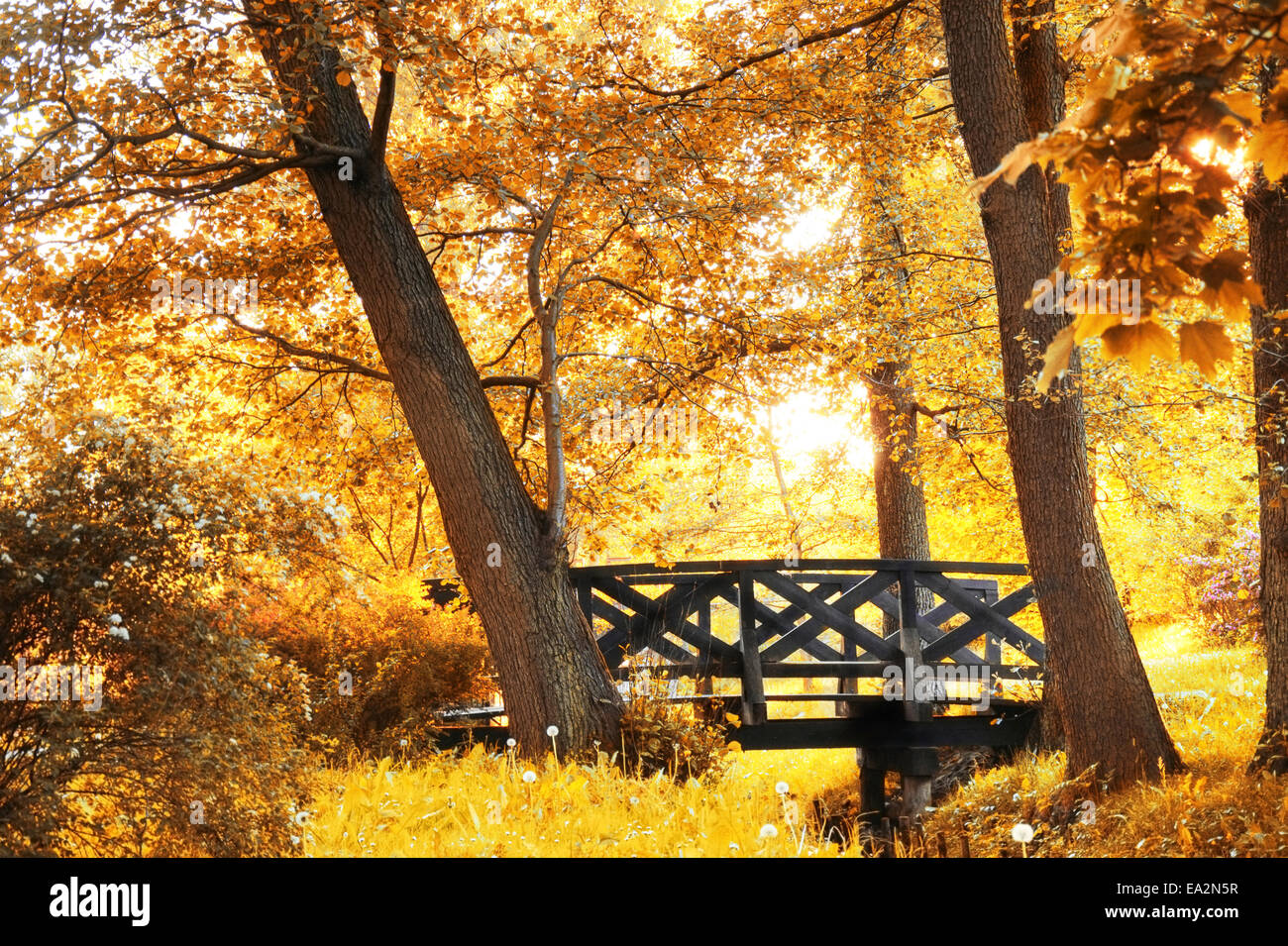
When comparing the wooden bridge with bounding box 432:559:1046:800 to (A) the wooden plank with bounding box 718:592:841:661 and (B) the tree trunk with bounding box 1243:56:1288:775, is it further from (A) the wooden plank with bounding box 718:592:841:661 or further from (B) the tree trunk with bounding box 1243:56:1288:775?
(B) the tree trunk with bounding box 1243:56:1288:775

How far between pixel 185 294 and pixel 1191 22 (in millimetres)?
7413

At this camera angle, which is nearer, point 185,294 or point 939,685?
point 185,294

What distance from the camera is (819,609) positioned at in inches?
368

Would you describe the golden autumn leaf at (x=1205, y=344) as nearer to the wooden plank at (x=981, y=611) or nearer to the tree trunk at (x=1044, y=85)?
the tree trunk at (x=1044, y=85)

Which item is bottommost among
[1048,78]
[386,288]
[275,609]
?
[275,609]

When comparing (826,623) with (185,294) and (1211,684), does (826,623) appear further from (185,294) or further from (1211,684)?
(185,294)

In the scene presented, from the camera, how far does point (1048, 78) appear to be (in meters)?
7.55

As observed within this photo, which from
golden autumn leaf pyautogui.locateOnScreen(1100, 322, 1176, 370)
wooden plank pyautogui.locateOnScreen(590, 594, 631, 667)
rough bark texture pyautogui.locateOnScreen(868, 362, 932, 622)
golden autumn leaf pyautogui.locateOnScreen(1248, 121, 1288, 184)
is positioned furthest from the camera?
rough bark texture pyautogui.locateOnScreen(868, 362, 932, 622)

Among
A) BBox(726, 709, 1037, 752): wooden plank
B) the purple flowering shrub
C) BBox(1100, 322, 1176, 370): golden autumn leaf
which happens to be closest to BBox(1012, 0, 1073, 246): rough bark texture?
BBox(726, 709, 1037, 752): wooden plank

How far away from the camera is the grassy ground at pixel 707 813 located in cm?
505

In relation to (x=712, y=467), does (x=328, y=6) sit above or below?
above

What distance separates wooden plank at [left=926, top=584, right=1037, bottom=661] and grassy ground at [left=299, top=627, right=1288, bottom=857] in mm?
1768

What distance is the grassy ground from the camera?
5055mm

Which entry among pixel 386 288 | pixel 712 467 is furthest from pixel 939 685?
pixel 386 288
